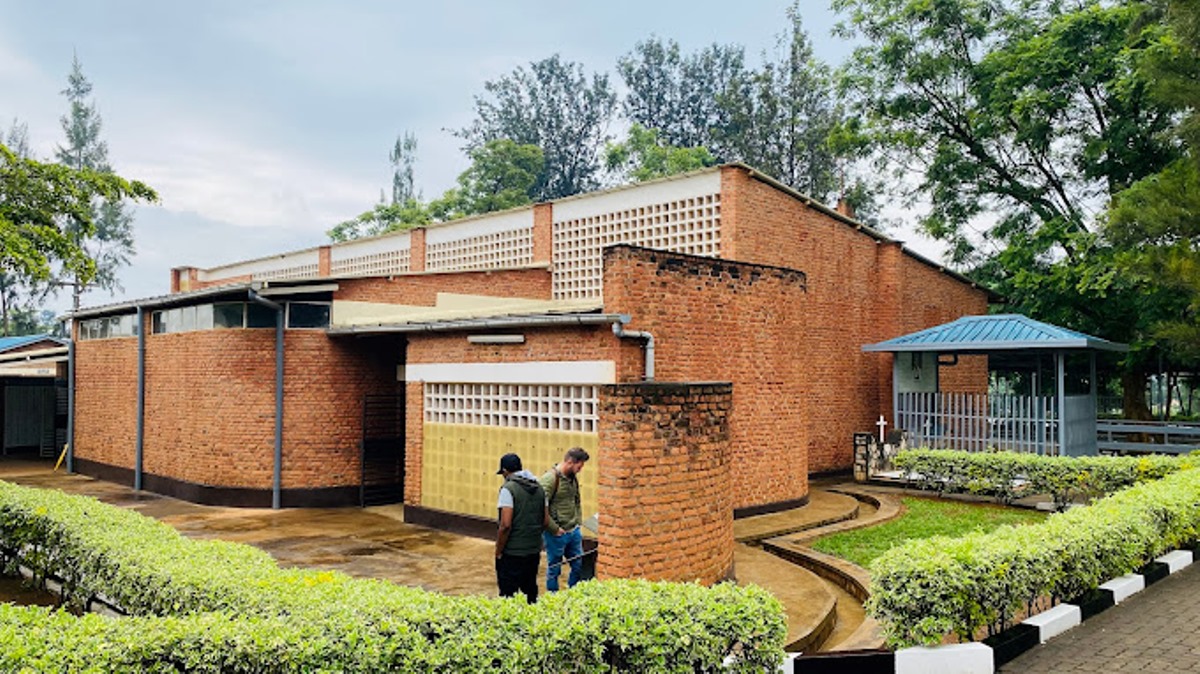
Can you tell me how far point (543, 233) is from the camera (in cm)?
1573

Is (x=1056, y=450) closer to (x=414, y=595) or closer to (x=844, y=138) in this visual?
(x=844, y=138)

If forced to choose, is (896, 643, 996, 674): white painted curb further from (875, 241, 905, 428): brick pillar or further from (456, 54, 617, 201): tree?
(456, 54, 617, 201): tree

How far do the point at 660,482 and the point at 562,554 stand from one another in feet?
3.37

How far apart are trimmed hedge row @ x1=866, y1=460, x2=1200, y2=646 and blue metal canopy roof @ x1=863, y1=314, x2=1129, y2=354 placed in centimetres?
762

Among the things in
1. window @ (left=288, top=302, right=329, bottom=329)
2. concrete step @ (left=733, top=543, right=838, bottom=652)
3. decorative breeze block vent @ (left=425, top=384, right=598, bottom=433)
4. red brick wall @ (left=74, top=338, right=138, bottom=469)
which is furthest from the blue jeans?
red brick wall @ (left=74, top=338, right=138, bottom=469)

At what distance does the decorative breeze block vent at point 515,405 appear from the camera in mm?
9258

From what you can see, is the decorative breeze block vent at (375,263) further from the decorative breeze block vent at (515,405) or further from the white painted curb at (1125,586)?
the white painted curb at (1125,586)

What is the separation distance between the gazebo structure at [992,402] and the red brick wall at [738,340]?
4911 mm

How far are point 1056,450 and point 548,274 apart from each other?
9896 millimetres

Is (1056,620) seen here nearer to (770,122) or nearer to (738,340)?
(738,340)

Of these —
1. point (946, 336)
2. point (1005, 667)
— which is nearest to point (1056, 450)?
point (946, 336)

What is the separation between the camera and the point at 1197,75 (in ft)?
43.7

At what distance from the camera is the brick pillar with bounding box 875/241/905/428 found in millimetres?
16922

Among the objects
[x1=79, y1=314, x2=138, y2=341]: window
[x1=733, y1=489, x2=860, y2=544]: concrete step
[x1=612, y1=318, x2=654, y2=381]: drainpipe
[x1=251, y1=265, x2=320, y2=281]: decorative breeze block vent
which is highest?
[x1=251, y1=265, x2=320, y2=281]: decorative breeze block vent
